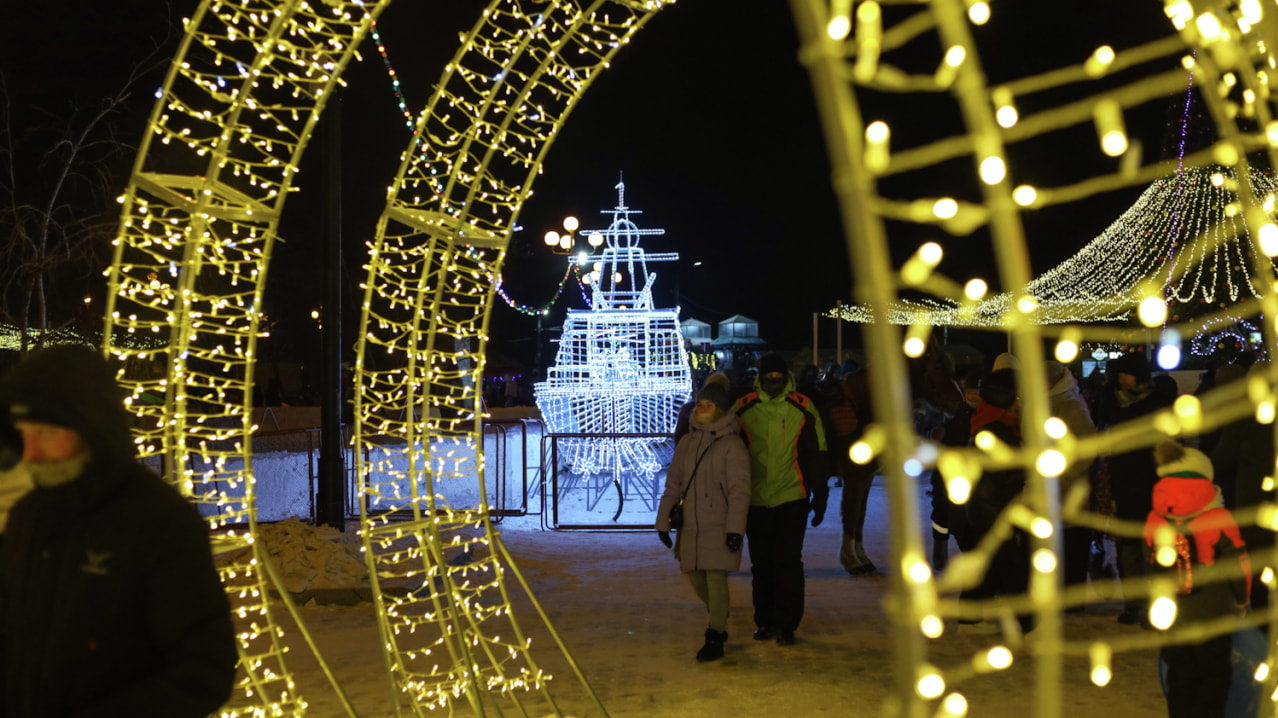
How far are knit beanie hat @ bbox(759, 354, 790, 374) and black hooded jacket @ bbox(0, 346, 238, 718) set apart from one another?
4737 millimetres

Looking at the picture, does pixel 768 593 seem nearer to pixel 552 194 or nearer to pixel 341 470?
pixel 341 470

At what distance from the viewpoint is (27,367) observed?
2.29m

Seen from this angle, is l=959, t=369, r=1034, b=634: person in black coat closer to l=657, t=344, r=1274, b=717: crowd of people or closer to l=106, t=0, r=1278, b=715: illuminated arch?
l=657, t=344, r=1274, b=717: crowd of people

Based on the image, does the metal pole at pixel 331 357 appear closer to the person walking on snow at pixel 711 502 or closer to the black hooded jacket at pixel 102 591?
the person walking on snow at pixel 711 502

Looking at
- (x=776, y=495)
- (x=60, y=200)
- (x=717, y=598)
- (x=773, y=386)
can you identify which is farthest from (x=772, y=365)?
(x=60, y=200)

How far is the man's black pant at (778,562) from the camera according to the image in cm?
655

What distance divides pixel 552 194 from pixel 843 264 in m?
13.9

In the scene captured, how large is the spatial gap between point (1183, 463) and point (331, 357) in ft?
22.3

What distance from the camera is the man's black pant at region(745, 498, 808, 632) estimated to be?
6.55 m

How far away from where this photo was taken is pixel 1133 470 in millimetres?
6719

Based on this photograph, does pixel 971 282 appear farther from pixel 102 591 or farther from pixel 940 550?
pixel 940 550

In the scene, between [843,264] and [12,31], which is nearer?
[12,31]

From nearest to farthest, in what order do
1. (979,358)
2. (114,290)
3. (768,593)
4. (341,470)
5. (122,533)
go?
(122,533)
(114,290)
(768,593)
(341,470)
(979,358)

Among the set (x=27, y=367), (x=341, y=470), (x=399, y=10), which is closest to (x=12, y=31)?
(x=399, y=10)
